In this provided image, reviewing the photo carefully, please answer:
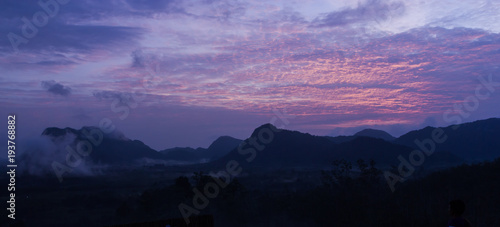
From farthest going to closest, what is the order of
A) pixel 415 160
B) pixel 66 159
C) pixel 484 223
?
1. pixel 66 159
2. pixel 415 160
3. pixel 484 223

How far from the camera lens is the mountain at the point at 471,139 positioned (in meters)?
111

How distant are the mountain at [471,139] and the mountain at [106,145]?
114113 mm

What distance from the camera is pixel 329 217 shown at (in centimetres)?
2428

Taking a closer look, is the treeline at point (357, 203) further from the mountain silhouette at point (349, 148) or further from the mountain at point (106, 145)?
the mountain at point (106, 145)

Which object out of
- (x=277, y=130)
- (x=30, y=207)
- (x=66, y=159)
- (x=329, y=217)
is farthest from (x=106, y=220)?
(x=277, y=130)

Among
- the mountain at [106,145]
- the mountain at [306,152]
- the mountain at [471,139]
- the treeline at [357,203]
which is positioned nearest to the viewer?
the treeline at [357,203]

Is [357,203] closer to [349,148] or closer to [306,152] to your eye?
[349,148]

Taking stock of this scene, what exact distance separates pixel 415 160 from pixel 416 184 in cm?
5741

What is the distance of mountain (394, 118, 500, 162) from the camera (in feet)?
365

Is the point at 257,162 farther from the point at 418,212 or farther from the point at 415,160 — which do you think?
the point at 418,212

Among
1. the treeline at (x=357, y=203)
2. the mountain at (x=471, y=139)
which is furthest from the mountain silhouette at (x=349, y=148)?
the treeline at (x=357, y=203)

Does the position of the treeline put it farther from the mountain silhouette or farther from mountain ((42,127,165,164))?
mountain ((42,127,165,164))

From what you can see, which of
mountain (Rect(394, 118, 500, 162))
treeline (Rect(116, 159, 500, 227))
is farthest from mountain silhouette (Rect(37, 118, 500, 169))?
treeline (Rect(116, 159, 500, 227))

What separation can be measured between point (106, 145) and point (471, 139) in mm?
141833
